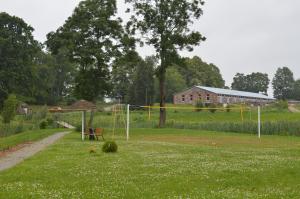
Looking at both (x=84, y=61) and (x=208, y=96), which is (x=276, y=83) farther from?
(x=84, y=61)

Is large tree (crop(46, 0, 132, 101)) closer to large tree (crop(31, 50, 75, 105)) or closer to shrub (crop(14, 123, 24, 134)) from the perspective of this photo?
shrub (crop(14, 123, 24, 134))

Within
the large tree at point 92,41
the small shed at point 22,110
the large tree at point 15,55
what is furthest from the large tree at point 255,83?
the large tree at point 92,41

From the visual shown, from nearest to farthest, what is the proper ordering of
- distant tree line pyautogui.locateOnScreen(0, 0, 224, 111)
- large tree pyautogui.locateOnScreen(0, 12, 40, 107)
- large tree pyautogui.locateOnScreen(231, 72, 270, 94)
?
distant tree line pyautogui.locateOnScreen(0, 0, 224, 111) < large tree pyautogui.locateOnScreen(0, 12, 40, 107) < large tree pyautogui.locateOnScreen(231, 72, 270, 94)

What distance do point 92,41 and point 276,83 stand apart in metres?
133

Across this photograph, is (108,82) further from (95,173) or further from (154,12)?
(95,173)

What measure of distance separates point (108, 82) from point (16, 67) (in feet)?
85.2

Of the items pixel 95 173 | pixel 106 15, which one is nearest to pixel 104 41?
pixel 106 15

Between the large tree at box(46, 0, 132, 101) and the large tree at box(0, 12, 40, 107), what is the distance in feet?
76.4

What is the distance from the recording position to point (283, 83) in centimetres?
17425

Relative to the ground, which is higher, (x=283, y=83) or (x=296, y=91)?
(x=283, y=83)

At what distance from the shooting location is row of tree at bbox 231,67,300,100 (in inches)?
6757

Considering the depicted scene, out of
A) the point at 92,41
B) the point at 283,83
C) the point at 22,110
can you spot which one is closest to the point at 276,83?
the point at 283,83

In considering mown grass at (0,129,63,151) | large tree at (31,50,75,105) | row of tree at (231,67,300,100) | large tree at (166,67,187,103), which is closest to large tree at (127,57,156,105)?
large tree at (31,50,75,105)

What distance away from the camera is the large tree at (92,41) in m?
50.8
